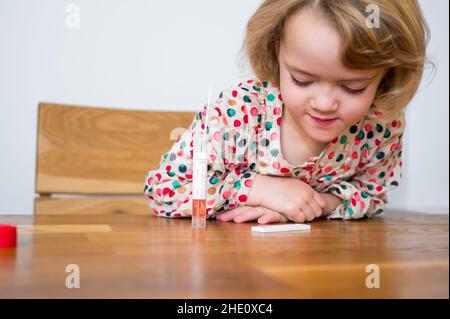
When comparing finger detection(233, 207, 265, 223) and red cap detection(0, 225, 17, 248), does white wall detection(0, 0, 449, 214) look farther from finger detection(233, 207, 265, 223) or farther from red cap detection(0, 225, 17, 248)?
red cap detection(0, 225, 17, 248)

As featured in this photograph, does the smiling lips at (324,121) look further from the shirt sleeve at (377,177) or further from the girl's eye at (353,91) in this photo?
the shirt sleeve at (377,177)

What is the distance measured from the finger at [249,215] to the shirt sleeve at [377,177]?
0.21m

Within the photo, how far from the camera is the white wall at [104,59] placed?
1.78 metres

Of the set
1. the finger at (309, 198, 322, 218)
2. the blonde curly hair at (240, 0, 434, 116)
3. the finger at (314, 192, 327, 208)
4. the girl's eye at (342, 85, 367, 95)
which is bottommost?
the finger at (309, 198, 322, 218)

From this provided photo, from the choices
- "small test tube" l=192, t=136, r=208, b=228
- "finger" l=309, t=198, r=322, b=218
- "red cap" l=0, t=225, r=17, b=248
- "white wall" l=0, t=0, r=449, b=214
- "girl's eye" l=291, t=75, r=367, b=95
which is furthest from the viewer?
"white wall" l=0, t=0, r=449, b=214

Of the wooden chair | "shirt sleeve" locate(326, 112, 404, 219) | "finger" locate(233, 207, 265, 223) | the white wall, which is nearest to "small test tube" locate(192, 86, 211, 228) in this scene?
"finger" locate(233, 207, 265, 223)

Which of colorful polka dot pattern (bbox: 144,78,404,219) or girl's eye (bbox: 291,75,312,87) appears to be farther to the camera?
colorful polka dot pattern (bbox: 144,78,404,219)

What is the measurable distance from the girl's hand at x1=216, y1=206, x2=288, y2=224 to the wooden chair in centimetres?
60

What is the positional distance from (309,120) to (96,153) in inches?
29.1

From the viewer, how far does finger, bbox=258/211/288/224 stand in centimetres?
93

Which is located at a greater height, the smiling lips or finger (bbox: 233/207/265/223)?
the smiling lips

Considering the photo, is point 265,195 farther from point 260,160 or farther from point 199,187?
point 199,187

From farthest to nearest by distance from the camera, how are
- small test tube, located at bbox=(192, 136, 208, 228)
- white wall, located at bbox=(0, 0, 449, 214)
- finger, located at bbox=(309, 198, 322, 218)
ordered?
white wall, located at bbox=(0, 0, 449, 214), finger, located at bbox=(309, 198, 322, 218), small test tube, located at bbox=(192, 136, 208, 228)
